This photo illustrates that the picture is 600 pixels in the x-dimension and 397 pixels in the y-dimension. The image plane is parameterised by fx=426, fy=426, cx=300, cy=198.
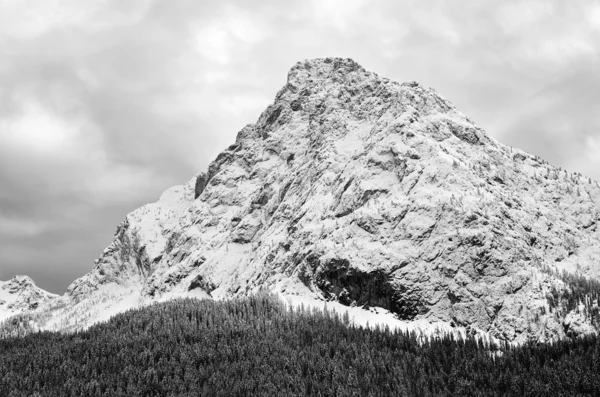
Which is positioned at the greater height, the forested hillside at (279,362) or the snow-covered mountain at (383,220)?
the snow-covered mountain at (383,220)

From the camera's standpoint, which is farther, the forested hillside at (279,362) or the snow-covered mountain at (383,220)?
the snow-covered mountain at (383,220)

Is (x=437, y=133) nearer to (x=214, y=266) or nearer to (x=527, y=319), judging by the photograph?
(x=527, y=319)

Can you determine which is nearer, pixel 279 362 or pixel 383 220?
pixel 279 362

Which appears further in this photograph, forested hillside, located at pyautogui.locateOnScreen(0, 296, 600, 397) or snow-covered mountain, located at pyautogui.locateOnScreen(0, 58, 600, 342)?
snow-covered mountain, located at pyautogui.locateOnScreen(0, 58, 600, 342)

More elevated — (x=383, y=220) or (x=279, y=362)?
(x=383, y=220)

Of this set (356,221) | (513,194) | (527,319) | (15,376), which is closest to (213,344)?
(15,376)
